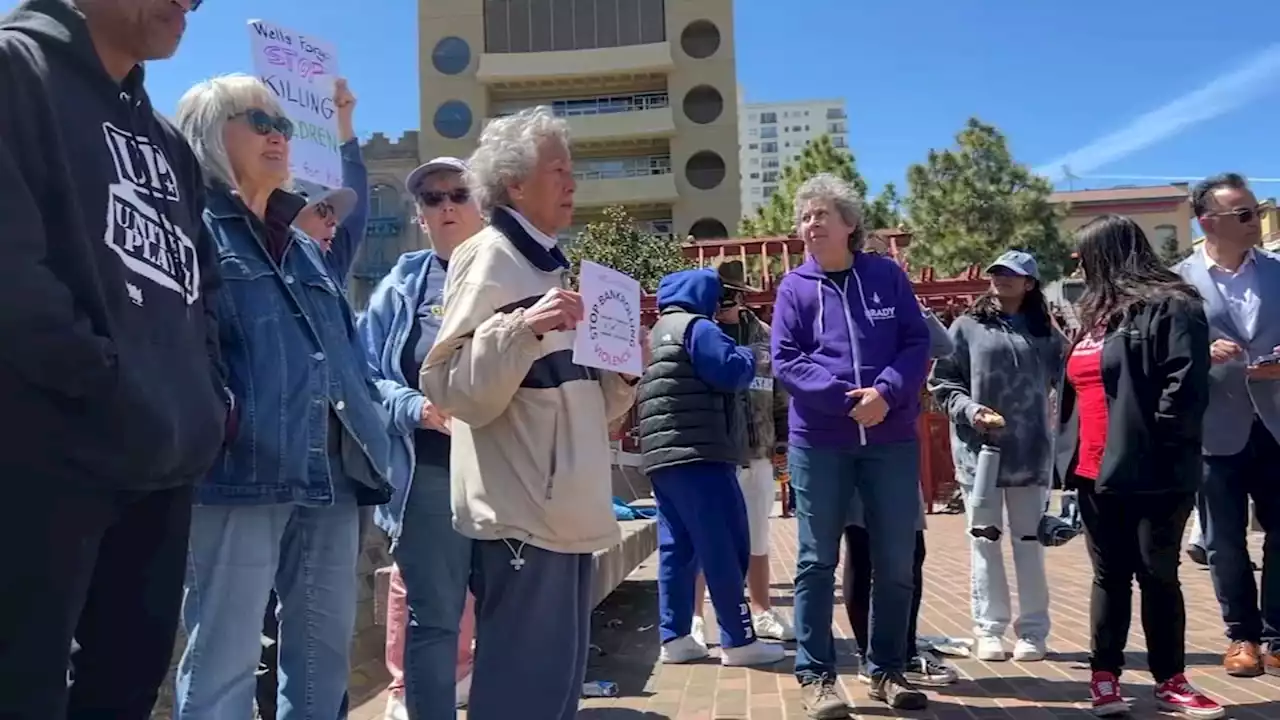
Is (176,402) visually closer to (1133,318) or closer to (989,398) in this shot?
(1133,318)

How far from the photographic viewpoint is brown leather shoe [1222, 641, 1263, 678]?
4707 mm

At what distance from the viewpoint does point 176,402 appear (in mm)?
1982

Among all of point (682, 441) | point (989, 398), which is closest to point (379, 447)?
point (682, 441)

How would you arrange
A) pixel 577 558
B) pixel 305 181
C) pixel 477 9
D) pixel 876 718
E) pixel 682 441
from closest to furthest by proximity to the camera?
1. pixel 577 558
2. pixel 305 181
3. pixel 876 718
4. pixel 682 441
5. pixel 477 9

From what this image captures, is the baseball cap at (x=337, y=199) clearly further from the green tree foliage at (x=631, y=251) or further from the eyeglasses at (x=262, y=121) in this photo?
the green tree foliage at (x=631, y=251)

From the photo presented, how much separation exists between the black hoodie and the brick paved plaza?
2.80m

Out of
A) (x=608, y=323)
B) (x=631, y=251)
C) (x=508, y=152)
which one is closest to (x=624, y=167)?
(x=631, y=251)

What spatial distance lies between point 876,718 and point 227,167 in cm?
309

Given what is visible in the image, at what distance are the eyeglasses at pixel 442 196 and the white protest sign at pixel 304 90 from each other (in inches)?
13.8

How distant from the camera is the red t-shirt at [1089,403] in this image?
432 centimetres

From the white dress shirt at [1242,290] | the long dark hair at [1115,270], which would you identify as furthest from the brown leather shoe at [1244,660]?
the long dark hair at [1115,270]

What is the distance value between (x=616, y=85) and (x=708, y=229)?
8.87 meters

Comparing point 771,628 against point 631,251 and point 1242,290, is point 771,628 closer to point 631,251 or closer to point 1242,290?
point 1242,290

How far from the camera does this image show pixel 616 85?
176ft
